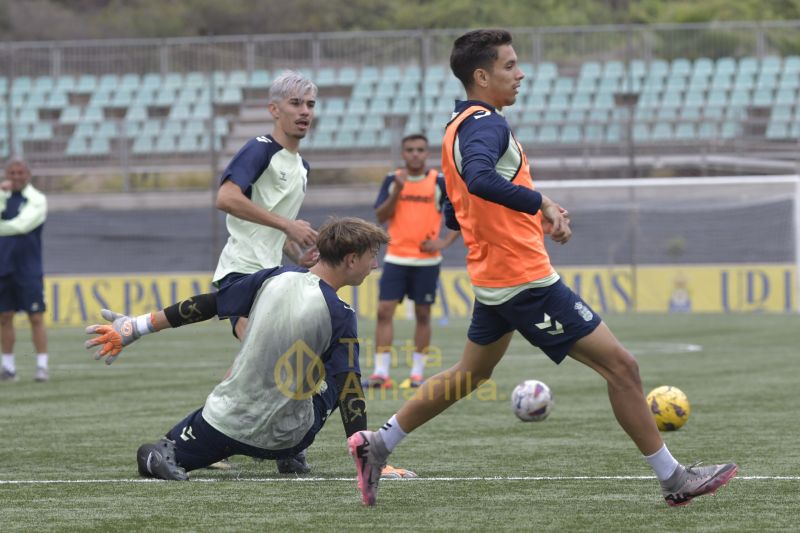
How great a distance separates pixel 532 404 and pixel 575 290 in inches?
603

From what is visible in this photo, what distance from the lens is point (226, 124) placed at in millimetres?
31438

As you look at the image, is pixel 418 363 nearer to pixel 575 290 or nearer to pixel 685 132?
pixel 575 290

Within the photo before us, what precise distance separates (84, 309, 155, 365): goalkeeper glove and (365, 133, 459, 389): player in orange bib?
6096 mm

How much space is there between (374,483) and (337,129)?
959 inches

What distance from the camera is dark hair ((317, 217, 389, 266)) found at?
5.83 meters

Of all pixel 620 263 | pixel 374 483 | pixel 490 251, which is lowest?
pixel 620 263

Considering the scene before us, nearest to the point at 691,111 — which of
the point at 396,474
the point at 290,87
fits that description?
the point at 290,87

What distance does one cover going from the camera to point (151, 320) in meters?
6.53

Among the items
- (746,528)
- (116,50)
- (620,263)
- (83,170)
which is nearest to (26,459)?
(746,528)

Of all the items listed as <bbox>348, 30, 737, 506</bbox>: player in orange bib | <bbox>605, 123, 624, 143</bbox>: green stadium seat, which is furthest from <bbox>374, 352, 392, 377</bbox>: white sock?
<bbox>605, 123, 624, 143</bbox>: green stadium seat

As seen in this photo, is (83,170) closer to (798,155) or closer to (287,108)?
(798,155)

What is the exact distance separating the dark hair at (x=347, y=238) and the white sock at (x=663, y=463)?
4.61 feet

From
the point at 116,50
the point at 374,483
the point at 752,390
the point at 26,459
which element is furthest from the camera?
the point at 116,50

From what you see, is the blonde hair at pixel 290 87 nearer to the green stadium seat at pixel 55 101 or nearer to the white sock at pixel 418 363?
the white sock at pixel 418 363
